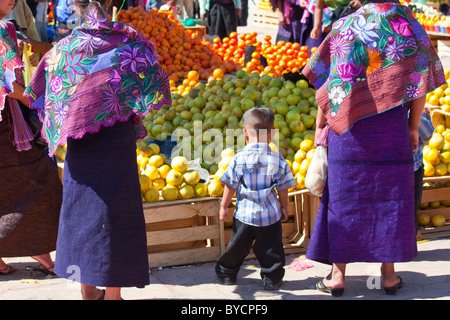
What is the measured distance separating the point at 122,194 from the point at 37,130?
102cm

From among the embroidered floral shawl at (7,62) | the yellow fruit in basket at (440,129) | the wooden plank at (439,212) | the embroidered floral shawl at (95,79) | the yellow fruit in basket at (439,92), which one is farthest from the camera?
the yellow fruit in basket at (439,92)

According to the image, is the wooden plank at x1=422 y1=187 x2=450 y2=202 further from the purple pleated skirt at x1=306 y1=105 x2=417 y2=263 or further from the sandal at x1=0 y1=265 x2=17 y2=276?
the sandal at x1=0 y1=265 x2=17 y2=276

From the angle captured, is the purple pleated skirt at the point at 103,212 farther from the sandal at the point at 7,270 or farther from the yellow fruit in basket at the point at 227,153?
the yellow fruit in basket at the point at 227,153

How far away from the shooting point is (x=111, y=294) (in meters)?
3.32

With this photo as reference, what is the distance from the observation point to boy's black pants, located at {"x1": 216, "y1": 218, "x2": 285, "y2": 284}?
383cm

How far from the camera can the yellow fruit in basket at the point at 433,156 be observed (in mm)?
4840

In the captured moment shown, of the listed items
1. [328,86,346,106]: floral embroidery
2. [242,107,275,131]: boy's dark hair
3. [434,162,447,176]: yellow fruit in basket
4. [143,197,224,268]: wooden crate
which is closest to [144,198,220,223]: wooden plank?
[143,197,224,268]: wooden crate

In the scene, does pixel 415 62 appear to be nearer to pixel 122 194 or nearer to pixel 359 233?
pixel 359 233

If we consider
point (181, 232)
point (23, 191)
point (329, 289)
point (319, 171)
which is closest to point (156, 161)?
point (181, 232)

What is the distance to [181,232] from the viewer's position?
171 inches

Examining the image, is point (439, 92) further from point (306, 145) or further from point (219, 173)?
point (219, 173)

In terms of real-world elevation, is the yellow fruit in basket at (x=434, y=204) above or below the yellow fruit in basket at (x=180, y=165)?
below

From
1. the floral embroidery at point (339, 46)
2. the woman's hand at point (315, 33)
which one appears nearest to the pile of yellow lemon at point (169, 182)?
the floral embroidery at point (339, 46)

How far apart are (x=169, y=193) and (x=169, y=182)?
0.35 ft
